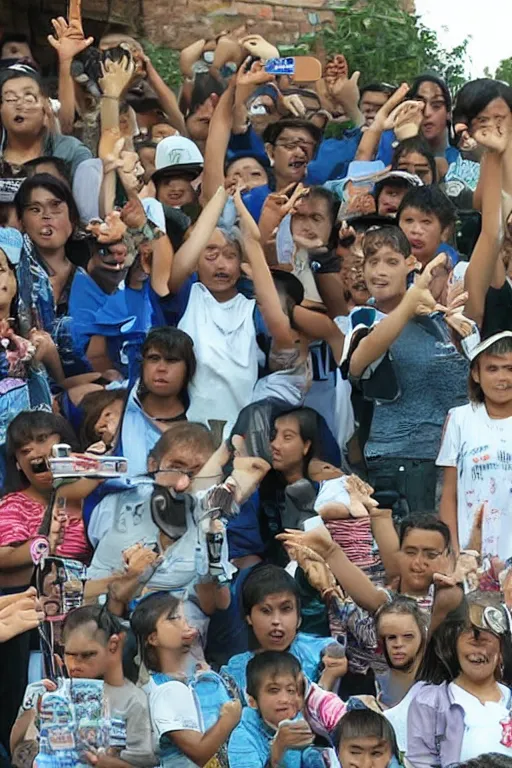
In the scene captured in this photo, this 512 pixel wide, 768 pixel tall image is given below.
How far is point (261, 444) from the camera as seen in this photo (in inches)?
337

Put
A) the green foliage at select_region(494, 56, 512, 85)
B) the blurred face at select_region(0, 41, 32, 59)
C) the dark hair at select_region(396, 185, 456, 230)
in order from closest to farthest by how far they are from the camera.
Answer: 1. the dark hair at select_region(396, 185, 456, 230)
2. the blurred face at select_region(0, 41, 32, 59)
3. the green foliage at select_region(494, 56, 512, 85)

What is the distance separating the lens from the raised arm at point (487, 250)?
29.2 ft

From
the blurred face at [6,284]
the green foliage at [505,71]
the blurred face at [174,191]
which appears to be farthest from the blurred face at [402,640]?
the green foliage at [505,71]

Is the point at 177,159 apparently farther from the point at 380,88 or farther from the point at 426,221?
the point at 380,88

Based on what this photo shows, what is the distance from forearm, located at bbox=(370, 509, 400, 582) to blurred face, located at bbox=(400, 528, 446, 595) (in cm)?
3

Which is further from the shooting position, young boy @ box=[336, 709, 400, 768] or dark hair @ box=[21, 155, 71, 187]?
dark hair @ box=[21, 155, 71, 187]

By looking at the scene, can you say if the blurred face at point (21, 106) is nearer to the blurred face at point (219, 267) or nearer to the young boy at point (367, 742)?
the blurred face at point (219, 267)

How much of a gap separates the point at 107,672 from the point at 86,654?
9 cm

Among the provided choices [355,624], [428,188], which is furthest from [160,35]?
[355,624]

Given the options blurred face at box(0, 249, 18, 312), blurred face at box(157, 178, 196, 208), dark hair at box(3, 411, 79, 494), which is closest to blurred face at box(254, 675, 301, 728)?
dark hair at box(3, 411, 79, 494)

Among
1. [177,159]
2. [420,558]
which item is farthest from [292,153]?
[420,558]

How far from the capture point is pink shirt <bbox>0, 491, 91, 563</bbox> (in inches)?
303

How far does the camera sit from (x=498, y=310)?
9.00 metres

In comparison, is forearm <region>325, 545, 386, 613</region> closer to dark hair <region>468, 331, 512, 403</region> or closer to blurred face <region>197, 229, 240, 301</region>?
dark hair <region>468, 331, 512, 403</region>
